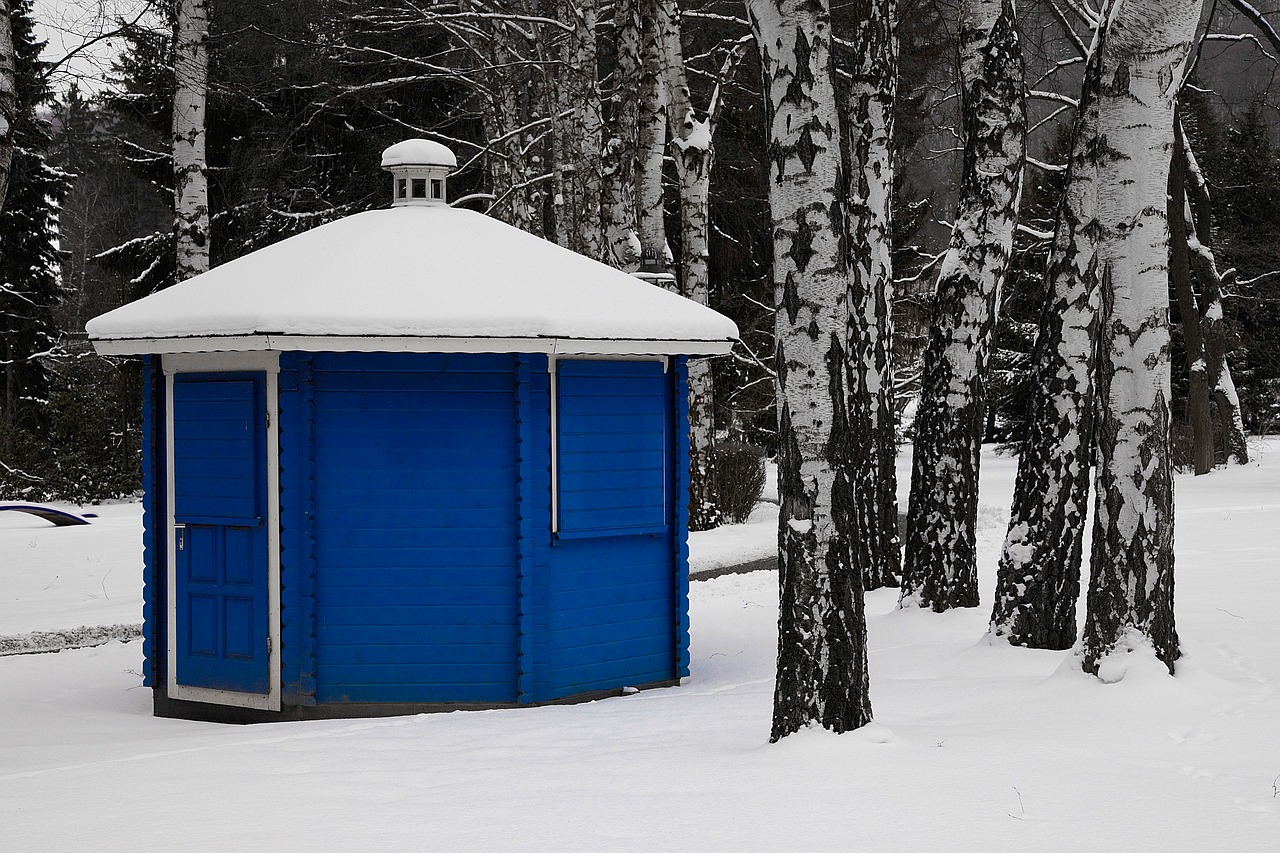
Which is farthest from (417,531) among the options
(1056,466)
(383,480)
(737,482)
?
(737,482)

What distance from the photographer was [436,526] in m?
7.53

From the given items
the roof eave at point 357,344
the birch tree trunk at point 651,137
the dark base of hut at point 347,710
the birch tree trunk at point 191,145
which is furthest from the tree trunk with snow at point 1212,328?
the dark base of hut at point 347,710

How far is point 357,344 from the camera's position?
281 inches

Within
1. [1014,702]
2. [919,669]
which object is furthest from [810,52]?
[919,669]

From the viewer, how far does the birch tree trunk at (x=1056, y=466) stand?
757cm

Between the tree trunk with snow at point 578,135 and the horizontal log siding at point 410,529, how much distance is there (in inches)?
281

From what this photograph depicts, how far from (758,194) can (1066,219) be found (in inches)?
691

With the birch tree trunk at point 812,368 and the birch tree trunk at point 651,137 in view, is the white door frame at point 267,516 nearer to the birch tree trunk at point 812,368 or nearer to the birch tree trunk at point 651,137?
the birch tree trunk at point 812,368

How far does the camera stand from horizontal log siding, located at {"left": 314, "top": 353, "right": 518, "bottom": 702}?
7.50 meters

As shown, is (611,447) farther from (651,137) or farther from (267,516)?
(651,137)

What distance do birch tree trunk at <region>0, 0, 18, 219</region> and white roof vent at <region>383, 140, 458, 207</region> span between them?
10.1 feet

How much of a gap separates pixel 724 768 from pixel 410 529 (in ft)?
9.58

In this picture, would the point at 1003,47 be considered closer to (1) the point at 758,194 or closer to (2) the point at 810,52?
(2) the point at 810,52

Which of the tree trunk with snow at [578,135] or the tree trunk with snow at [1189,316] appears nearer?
the tree trunk with snow at [578,135]
